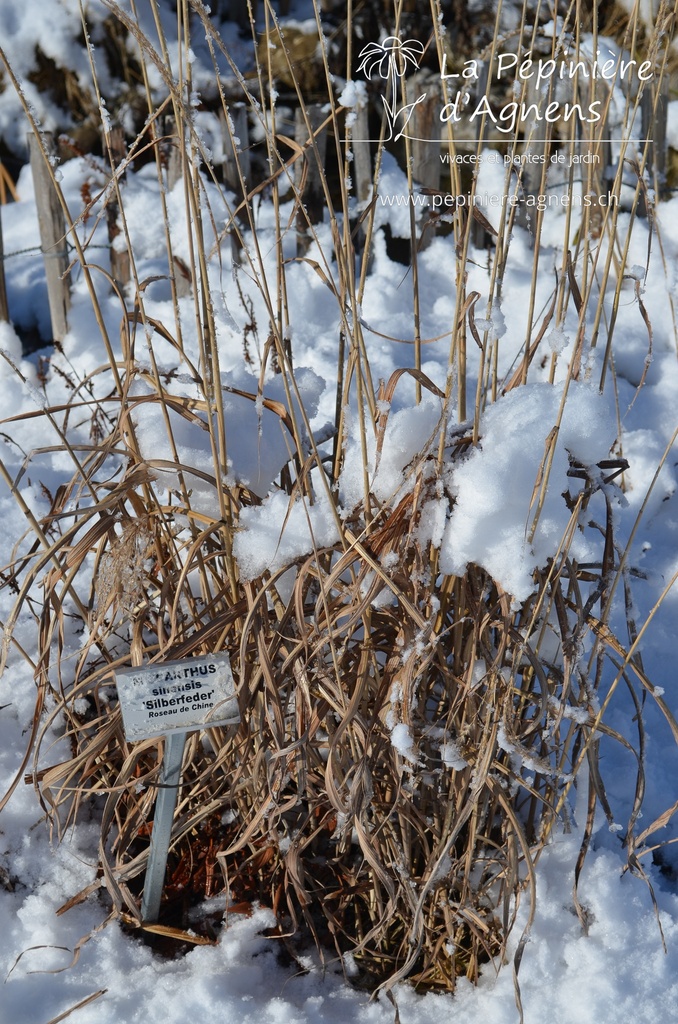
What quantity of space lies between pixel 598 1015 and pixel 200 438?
35.8 inches

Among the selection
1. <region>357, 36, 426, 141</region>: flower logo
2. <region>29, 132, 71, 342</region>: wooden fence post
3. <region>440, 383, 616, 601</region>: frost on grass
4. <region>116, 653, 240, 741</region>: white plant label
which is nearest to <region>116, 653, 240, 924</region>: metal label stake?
<region>116, 653, 240, 741</region>: white plant label

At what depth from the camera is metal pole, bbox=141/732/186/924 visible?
97cm

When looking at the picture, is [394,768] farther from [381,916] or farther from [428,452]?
[428,452]

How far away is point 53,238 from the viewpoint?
2.23 m

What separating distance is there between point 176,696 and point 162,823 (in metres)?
0.23

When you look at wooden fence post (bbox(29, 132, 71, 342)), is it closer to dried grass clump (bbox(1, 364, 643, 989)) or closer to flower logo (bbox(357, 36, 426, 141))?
flower logo (bbox(357, 36, 426, 141))

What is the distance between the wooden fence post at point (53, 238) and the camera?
2.15m

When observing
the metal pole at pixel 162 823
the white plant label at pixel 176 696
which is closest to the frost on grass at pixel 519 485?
the white plant label at pixel 176 696

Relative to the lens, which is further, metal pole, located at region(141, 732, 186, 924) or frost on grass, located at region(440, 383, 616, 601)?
metal pole, located at region(141, 732, 186, 924)

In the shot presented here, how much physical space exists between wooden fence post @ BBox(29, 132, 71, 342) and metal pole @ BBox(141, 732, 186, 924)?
5.19ft

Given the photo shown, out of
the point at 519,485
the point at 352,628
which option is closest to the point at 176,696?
the point at 352,628

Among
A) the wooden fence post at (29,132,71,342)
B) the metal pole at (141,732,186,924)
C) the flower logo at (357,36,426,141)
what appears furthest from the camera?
the wooden fence post at (29,132,71,342)

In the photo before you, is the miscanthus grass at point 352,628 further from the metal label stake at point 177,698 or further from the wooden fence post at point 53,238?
the wooden fence post at point 53,238

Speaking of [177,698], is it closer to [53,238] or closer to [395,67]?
[395,67]
